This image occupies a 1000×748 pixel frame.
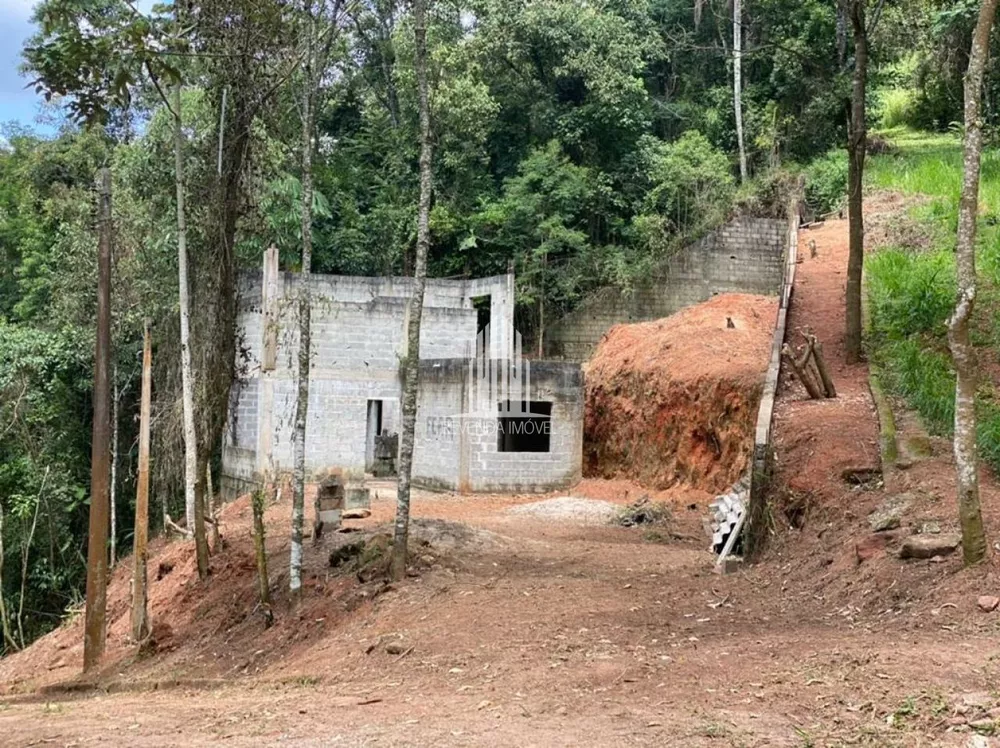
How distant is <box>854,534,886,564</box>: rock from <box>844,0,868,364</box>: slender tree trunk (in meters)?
5.14

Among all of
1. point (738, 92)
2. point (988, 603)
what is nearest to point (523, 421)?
point (988, 603)

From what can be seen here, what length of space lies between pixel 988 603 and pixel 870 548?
1.60m

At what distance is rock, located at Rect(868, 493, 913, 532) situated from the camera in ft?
24.6

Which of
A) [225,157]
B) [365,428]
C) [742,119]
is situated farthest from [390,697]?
[742,119]

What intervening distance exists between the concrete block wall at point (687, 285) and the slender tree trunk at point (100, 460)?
13.3m

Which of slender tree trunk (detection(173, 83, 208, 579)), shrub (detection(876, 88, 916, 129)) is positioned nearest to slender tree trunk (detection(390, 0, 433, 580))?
slender tree trunk (detection(173, 83, 208, 579))

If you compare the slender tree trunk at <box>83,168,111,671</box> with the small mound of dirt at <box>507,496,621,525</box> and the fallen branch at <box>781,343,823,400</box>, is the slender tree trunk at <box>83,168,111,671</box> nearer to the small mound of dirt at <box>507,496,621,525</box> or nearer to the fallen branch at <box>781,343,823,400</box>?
the small mound of dirt at <box>507,496,621,525</box>

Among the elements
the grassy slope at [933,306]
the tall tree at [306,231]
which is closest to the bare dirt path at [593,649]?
the grassy slope at [933,306]

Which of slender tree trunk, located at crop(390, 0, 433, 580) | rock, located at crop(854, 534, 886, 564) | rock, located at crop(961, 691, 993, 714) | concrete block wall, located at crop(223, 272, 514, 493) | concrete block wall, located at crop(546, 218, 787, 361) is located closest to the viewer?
rock, located at crop(961, 691, 993, 714)

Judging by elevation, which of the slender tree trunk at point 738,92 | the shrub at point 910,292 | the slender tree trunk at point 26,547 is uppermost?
the slender tree trunk at point 738,92

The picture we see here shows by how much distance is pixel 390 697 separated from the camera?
5.79m

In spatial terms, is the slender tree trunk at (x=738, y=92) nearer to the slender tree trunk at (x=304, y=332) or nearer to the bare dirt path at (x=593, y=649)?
the bare dirt path at (x=593, y=649)

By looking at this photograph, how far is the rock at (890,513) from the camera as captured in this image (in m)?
7.50

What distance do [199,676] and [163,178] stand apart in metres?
11.4
